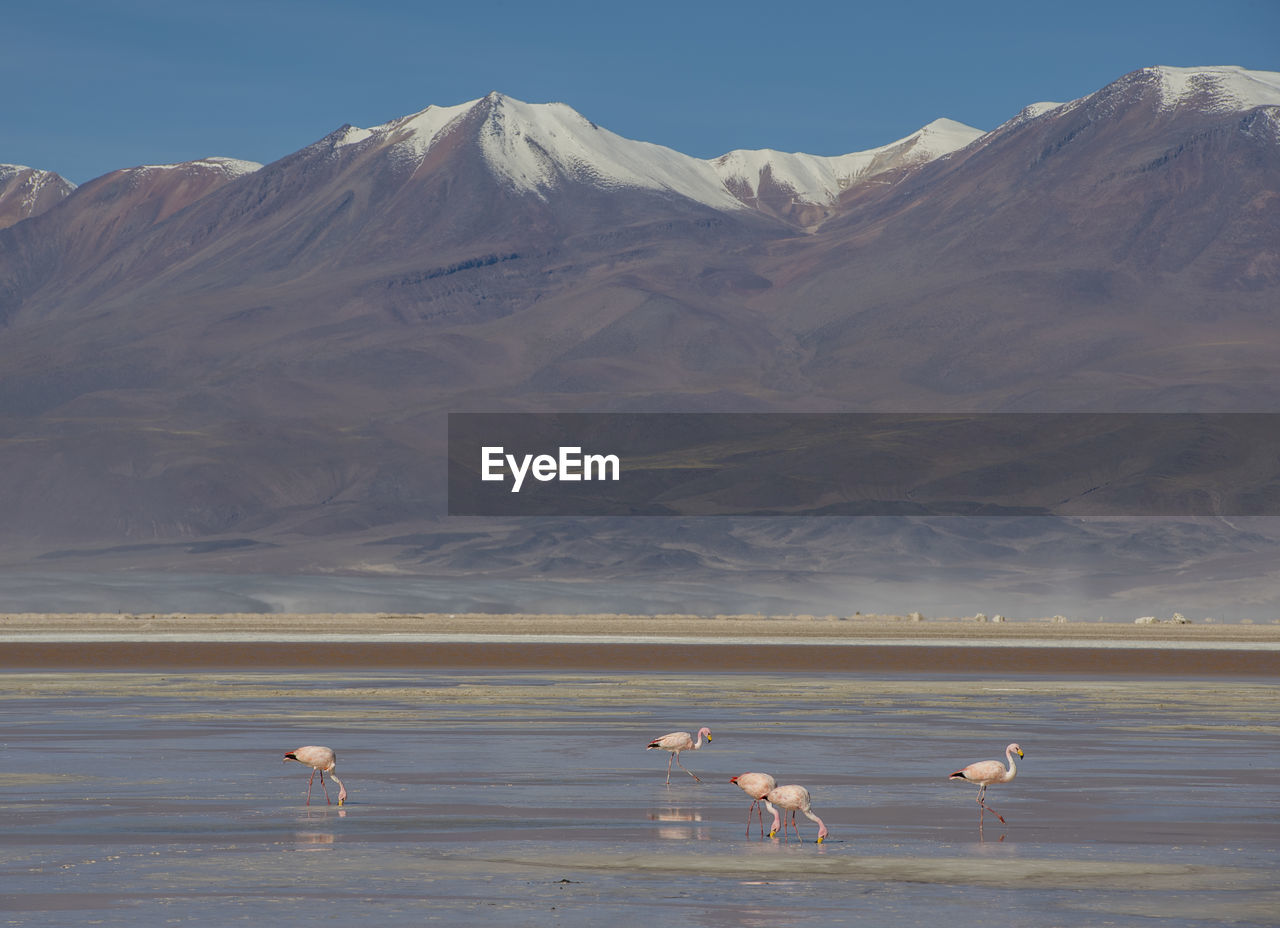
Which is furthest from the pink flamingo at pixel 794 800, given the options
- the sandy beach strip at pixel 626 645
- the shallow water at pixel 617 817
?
the sandy beach strip at pixel 626 645

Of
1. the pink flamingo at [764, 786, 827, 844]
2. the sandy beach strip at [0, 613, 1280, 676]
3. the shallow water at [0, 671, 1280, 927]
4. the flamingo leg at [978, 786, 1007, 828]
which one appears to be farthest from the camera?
the sandy beach strip at [0, 613, 1280, 676]

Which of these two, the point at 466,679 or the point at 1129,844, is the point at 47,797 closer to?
the point at 1129,844

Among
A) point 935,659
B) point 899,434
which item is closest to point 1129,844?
point 935,659

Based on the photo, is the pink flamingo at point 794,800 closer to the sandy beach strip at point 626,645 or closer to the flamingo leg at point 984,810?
the flamingo leg at point 984,810

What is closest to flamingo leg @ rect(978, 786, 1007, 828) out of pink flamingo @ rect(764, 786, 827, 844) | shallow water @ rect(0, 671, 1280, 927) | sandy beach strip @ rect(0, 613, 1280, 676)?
shallow water @ rect(0, 671, 1280, 927)

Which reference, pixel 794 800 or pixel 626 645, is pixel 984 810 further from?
pixel 626 645

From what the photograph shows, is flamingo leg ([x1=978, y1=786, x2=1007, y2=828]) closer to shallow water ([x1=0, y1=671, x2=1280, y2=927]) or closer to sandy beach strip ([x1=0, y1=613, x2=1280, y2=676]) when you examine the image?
shallow water ([x1=0, y1=671, x2=1280, y2=927])

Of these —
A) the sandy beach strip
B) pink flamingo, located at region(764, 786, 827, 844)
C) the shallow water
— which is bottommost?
the sandy beach strip

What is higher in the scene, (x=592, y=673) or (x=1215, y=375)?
(x=1215, y=375)
